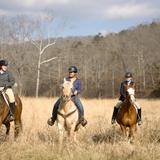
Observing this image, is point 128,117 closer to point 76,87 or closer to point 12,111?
point 76,87

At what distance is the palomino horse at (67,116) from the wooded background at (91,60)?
3948 cm

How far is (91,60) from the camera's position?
87375 mm

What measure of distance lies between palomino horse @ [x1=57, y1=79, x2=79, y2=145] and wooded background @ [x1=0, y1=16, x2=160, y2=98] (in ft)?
130

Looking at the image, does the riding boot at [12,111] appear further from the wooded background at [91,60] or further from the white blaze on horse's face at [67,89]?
the wooded background at [91,60]

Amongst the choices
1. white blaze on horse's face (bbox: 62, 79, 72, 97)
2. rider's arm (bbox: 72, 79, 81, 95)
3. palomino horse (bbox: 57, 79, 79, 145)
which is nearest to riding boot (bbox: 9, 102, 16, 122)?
palomino horse (bbox: 57, 79, 79, 145)

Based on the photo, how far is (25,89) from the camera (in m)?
69.1

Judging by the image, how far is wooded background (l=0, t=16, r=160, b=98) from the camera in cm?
5778

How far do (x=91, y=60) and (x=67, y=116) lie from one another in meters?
76.6

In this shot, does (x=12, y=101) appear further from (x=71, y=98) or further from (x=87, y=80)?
(x=87, y=80)

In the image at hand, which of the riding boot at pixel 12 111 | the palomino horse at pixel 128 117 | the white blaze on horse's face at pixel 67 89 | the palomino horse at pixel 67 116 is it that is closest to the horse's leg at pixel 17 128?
the riding boot at pixel 12 111

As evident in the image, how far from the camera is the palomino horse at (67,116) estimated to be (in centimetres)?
1080

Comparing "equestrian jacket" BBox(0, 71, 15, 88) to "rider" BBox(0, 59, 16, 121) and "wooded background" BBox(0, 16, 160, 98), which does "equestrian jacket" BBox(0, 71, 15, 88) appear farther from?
"wooded background" BBox(0, 16, 160, 98)

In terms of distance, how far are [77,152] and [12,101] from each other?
12.1 ft

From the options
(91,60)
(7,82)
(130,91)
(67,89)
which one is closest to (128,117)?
(130,91)
